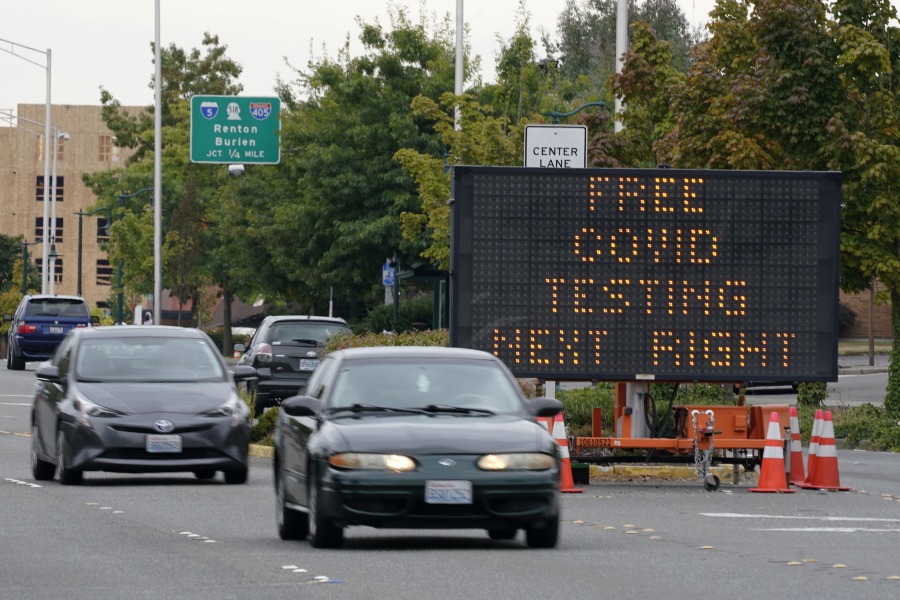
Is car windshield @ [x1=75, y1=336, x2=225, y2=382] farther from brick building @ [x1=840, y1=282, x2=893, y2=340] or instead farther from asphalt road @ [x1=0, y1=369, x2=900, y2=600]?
brick building @ [x1=840, y1=282, x2=893, y2=340]

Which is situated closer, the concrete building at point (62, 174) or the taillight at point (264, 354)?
the taillight at point (264, 354)

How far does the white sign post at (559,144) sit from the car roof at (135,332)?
5519mm

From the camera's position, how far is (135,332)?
687 inches

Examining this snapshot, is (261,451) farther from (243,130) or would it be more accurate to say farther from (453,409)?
(243,130)

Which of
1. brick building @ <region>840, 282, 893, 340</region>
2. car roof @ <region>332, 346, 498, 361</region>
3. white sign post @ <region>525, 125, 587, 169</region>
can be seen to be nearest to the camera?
car roof @ <region>332, 346, 498, 361</region>

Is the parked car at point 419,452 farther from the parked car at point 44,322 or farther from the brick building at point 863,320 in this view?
the brick building at point 863,320

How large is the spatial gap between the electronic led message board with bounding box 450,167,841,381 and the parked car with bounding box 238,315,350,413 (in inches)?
404

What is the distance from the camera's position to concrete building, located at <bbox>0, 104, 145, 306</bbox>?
139500mm

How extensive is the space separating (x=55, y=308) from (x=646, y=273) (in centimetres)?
3046

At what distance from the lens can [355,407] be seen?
1155cm

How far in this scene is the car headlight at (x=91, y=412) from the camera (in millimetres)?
16109

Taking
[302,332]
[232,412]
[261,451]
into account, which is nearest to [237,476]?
[232,412]

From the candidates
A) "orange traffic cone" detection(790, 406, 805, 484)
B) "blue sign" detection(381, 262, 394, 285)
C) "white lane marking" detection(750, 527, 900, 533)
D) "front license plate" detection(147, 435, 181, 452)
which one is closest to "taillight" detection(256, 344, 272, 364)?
"orange traffic cone" detection(790, 406, 805, 484)

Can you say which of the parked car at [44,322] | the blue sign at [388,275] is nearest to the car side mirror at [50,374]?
the parked car at [44,322]
